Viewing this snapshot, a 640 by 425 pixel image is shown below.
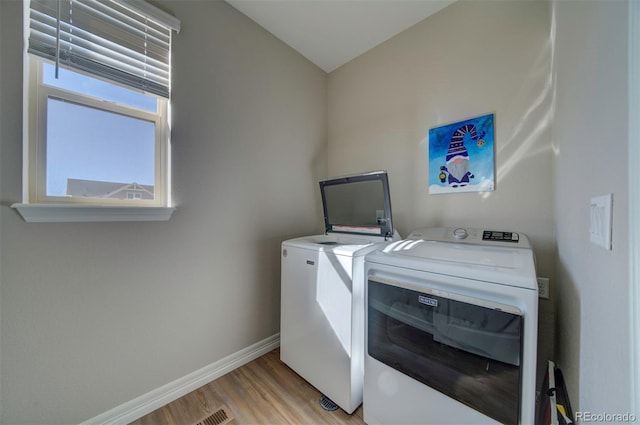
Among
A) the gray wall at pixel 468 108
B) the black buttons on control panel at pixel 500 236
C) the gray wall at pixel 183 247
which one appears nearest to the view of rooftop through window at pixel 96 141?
the gray wall at pixel 183 247

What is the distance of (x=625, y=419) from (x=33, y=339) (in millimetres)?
2034

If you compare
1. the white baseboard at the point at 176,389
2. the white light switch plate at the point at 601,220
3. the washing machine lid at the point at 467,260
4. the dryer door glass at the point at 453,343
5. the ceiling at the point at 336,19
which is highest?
the ceiling at the point at 336,19

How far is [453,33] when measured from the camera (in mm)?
1676

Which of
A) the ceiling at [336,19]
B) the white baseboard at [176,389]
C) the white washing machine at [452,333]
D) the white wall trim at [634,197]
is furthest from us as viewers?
the ceiling at [336,19]

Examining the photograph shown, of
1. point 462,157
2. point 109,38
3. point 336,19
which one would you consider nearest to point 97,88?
point 109,38

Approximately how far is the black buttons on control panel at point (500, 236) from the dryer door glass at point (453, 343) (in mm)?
619

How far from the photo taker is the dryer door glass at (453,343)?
0.85 metres

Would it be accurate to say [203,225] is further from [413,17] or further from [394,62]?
[413,17]

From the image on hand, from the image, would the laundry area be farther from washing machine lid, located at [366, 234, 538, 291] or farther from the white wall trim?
the white wall trim

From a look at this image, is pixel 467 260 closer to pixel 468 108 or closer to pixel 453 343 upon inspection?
pixel 453 343

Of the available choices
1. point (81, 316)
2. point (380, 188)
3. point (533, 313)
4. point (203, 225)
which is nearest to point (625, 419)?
point (533, 313)

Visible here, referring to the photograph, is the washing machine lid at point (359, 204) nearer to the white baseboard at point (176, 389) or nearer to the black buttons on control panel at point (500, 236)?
the black buttons on control panel at point (500, 236)

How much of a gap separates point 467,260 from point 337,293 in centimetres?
71

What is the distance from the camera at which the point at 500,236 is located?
4.35ft
